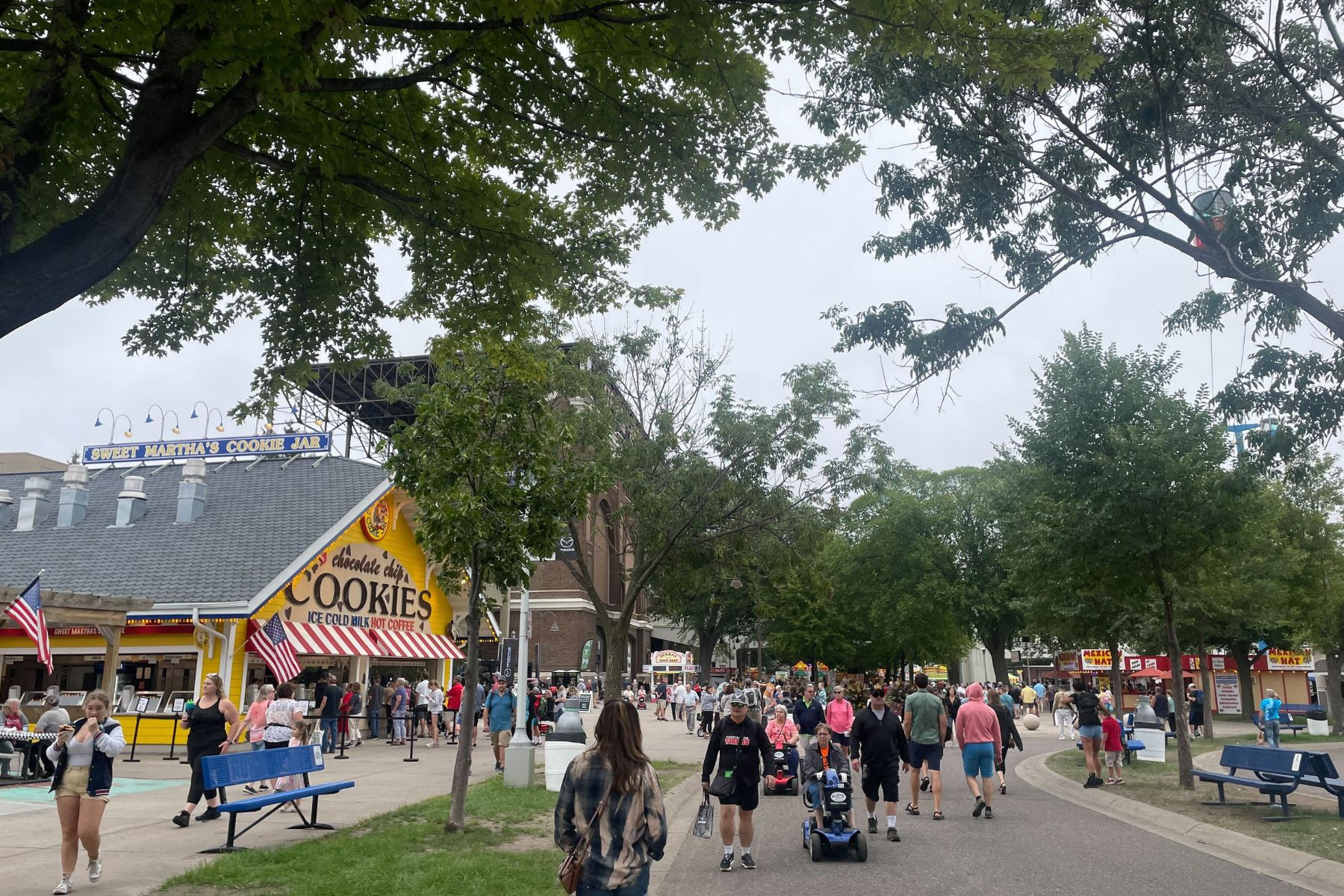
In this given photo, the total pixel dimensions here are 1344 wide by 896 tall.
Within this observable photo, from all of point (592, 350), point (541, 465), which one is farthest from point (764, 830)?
point (592, 350)

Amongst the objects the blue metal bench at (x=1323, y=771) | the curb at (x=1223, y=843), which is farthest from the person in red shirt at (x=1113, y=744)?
the blue metal bench at (x=1323, y=771)

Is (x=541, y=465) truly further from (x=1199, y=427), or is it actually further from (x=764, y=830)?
(x=1199, y=427)

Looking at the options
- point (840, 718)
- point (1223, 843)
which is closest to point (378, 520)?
point (840, 718)

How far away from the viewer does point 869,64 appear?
11.2 m

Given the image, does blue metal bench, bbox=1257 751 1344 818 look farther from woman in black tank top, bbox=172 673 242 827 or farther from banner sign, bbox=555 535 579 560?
banner sign, bbox=555 535 579 560

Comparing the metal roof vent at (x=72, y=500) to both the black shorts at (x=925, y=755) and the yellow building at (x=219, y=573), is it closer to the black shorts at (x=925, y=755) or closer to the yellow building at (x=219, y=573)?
the yellow building at (x=219, y=573)

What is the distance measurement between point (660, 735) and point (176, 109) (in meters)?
27.4

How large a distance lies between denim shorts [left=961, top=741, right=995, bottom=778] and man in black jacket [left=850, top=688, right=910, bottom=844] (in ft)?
4.62

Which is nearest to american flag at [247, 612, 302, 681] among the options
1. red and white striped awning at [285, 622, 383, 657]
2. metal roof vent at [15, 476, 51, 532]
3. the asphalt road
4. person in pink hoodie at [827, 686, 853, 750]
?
red and white striped awning at [285, 622, 383, 657]

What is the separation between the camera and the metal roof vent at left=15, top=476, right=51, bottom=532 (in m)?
27.9

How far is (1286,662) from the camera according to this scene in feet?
171

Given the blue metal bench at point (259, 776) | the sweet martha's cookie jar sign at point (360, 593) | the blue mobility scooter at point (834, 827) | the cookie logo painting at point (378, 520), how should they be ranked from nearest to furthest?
1. the blue metal bench at point (259, 776)
2. the blue mobility scooter at point (834, 827)
3. the sweet martha's cookie jar sign at point (360, 593)
4. the cookie logo painting at point (378, 520)

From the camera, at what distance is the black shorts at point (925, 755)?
12984 mm

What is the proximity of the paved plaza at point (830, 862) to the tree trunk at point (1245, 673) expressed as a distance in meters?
28.7
